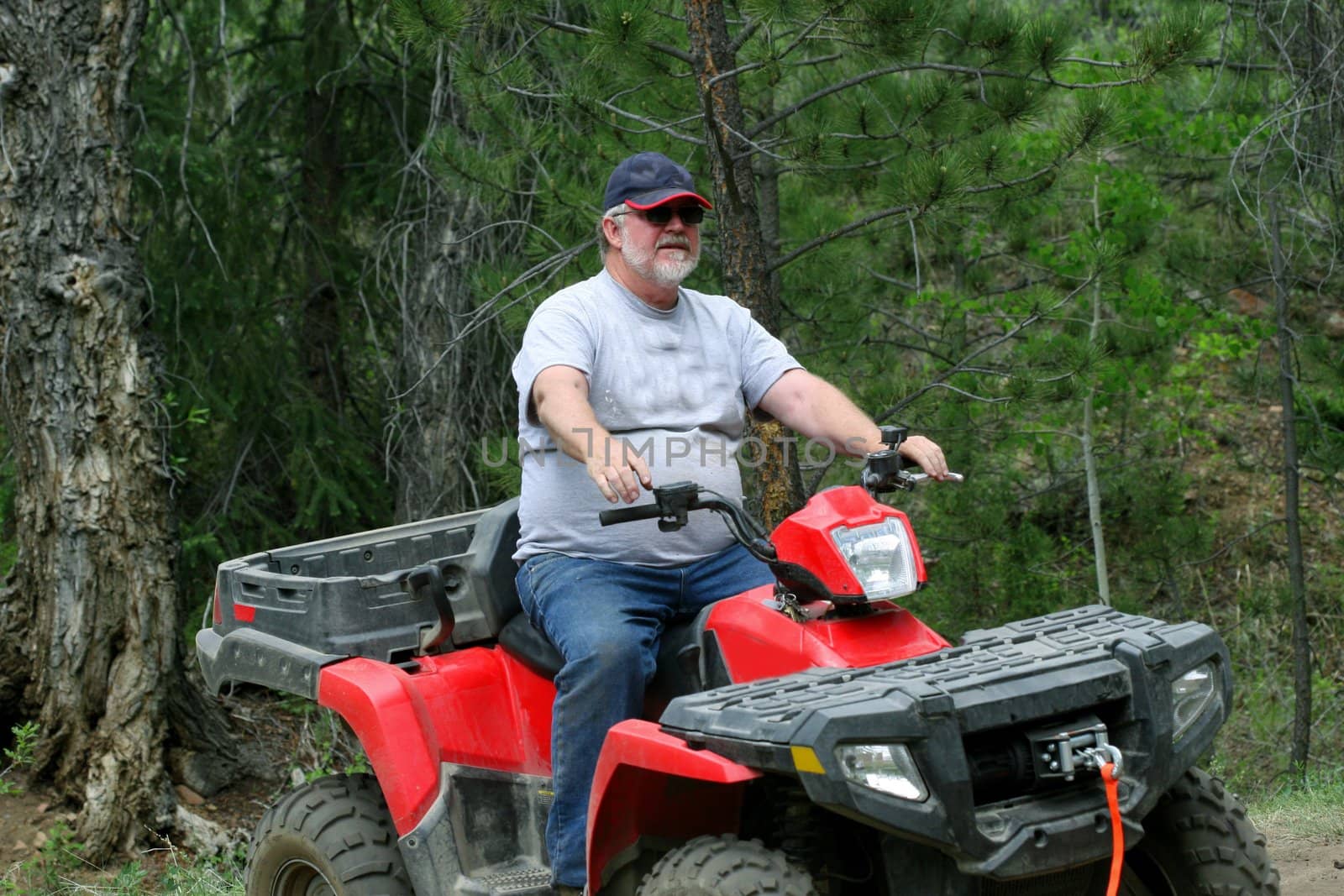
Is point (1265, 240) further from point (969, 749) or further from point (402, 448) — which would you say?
point (969, 749)

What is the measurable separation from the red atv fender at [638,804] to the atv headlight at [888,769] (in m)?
0.43

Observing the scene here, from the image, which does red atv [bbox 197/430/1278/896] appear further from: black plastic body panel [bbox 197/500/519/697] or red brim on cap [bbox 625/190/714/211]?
red brim on cap [bbox 625/190/714/211]

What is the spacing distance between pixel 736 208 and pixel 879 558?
2.68 m

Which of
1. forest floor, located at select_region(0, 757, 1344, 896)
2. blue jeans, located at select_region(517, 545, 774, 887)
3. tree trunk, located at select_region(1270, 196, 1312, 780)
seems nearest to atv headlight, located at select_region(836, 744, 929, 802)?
blue jeans, located at select_region(517, 545, 774, 887)

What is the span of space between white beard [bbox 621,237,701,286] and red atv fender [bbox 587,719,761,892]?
1.21m

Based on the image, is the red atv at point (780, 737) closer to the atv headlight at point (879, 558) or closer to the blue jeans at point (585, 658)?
the atv headlight at point (879, 558)

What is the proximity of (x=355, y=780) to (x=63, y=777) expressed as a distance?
280cm

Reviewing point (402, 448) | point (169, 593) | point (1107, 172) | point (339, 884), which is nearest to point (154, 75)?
point (402, 448)

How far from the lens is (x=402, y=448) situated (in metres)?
7.59

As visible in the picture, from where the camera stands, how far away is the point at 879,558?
2.90 meters

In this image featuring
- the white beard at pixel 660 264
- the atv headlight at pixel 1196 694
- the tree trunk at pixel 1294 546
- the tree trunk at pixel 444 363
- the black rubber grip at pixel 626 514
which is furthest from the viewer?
the tree trunk at pixel 444 363

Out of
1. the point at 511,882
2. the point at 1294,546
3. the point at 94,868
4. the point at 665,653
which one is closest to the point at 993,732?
the point at 665,653

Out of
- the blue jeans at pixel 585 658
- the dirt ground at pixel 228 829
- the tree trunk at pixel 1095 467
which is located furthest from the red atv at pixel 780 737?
the tree trunk at pixel 1095 467

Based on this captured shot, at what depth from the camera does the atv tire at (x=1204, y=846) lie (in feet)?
9.41
